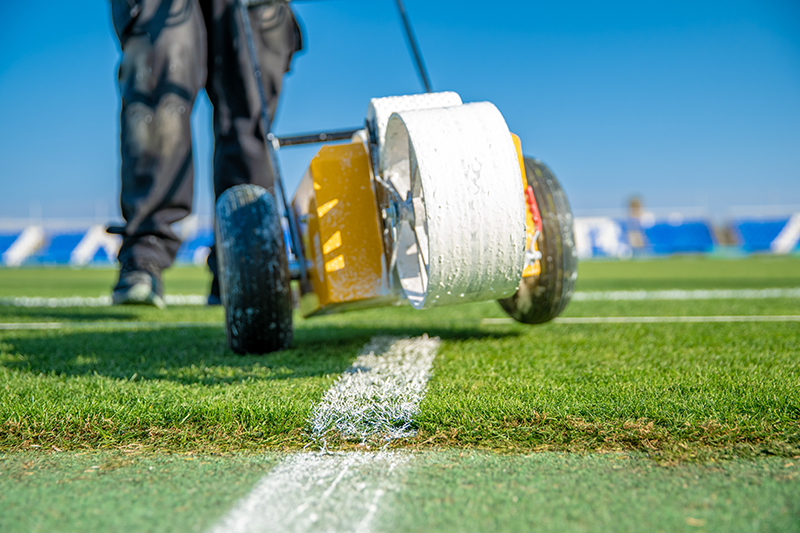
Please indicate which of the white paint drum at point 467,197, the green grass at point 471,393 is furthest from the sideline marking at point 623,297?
the white paint drum at point 467,197

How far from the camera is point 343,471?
1151 millimetres

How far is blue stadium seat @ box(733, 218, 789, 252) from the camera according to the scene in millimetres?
22781

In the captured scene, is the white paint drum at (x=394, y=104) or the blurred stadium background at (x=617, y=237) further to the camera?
the blurred stadium background at (x=617, y=237)

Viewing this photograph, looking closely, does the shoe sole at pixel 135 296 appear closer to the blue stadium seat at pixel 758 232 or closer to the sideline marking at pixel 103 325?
the sideline marking at pixel 103 325

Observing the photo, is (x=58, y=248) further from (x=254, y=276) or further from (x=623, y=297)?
(x=254, y=276)

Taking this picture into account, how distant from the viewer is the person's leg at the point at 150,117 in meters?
2.73

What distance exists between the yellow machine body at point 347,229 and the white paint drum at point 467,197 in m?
0.39

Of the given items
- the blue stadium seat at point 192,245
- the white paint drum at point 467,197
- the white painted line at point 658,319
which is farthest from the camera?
the blue stadium seat at point 192,245

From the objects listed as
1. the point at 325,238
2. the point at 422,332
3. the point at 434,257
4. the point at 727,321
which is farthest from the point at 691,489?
the point at 727,321

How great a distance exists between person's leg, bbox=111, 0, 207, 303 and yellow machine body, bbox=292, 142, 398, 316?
3.87 ft

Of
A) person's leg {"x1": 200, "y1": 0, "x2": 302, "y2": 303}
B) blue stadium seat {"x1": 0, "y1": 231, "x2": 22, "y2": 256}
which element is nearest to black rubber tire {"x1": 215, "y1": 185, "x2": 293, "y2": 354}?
person's leg {"x1": 200, "y1": 0, "x2": 302, "y2": 303}

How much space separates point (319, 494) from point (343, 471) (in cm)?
12

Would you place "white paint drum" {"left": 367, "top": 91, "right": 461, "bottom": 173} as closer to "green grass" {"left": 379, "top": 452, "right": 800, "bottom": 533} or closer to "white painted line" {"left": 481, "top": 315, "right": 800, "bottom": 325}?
"green grass" {"left": 379, "top": 452, "right": 800, "bottom": 533}

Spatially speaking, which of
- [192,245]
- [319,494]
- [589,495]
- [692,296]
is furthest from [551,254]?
[192,245]
